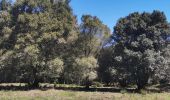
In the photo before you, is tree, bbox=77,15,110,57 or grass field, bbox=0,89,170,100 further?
tree, bbox=77,15,110,57

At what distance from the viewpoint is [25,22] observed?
159 feet

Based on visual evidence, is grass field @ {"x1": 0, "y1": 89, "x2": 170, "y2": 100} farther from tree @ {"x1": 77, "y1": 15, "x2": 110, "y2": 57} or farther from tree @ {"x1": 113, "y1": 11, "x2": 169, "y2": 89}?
tree @ {"x1": 77, "y1": 15, "x2": 110, "y2": 57}

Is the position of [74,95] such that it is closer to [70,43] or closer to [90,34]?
[70,43]

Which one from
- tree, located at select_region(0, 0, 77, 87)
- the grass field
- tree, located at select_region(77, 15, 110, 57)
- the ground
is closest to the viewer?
the grass field

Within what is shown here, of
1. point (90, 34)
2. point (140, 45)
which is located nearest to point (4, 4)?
point (90, 34)

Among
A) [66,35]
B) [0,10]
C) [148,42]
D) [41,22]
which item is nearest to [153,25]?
[148,42]

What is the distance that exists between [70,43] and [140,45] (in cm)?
1053

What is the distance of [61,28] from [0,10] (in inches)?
433

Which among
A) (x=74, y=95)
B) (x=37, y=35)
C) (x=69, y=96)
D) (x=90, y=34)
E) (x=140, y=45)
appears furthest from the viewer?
(x=90, y=34)

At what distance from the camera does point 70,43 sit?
5284 centimetres

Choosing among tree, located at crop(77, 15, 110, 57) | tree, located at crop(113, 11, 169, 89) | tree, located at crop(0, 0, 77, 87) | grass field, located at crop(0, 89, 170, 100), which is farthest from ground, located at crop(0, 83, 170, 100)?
tree, located at crop(77, 15, 110, 57)

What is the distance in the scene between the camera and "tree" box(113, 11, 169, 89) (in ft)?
157

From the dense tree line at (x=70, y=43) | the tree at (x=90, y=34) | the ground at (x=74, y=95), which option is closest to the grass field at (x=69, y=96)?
the ground at (x=74, y=95)

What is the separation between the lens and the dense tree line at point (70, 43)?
47719 millimetres
